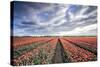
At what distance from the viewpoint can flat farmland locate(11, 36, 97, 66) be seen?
2.39 m

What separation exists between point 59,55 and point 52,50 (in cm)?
12

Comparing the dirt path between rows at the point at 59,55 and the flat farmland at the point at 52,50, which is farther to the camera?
the dirt path between rows at the point at 59,55

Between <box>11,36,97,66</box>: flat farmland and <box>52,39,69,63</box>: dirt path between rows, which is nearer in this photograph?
<box>11,36,97,66</box>: flat farmland

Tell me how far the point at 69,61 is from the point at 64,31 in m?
0.41

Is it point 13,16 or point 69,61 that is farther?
point 69,61

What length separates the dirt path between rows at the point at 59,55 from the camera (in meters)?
2.55

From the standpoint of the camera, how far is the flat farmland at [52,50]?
2.39 meters

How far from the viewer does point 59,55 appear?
8.39 ft

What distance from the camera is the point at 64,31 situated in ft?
8.51

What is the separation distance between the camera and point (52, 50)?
2.54 meters

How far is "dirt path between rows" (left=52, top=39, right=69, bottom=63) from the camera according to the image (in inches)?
100
